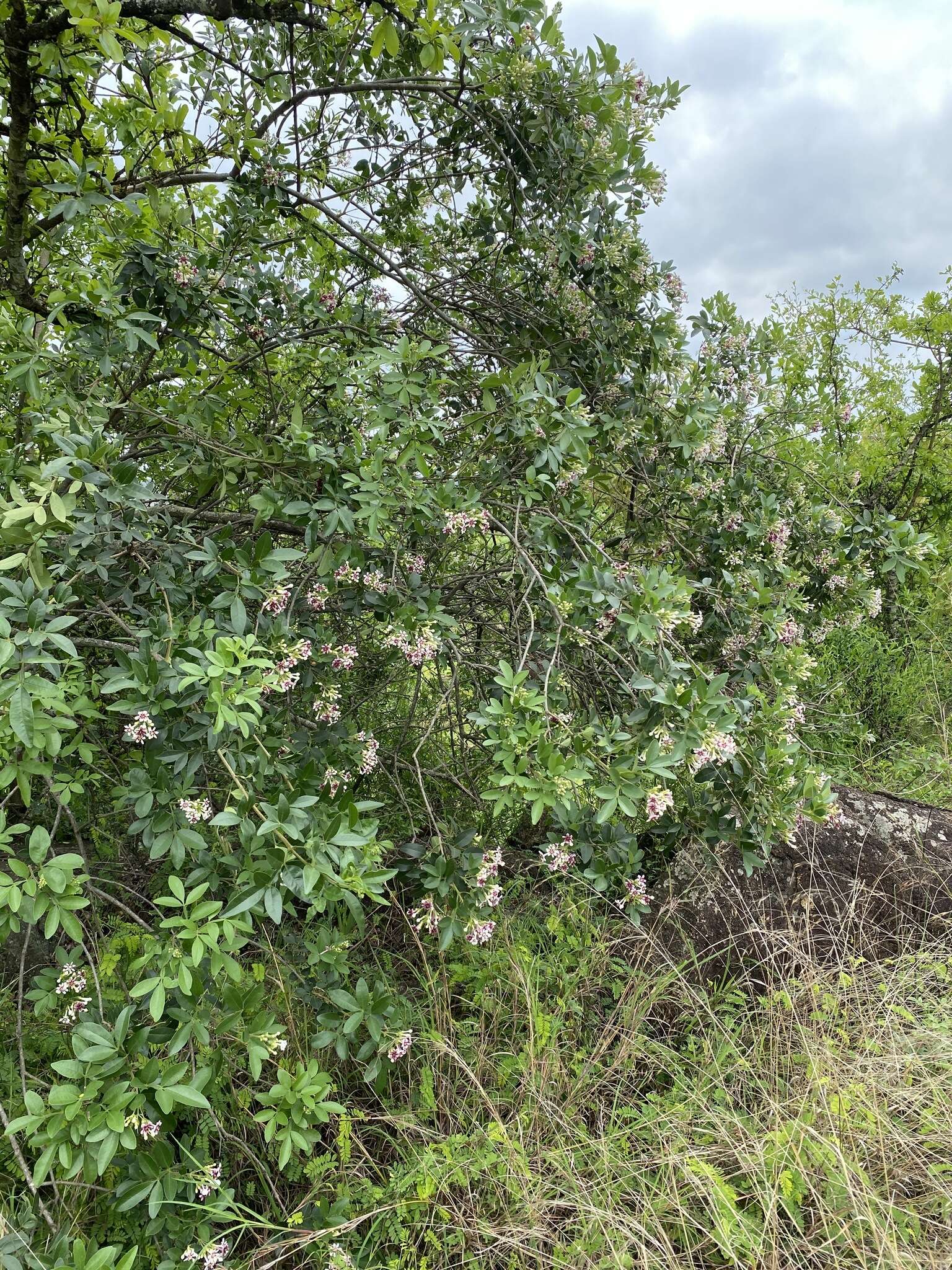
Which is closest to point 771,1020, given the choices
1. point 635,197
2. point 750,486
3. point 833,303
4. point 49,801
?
point 750,486

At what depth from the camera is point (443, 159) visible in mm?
2994

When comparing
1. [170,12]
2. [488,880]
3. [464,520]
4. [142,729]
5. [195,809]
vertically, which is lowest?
[488,880]

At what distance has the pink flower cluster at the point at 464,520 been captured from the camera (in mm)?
1912

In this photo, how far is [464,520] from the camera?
193 cm

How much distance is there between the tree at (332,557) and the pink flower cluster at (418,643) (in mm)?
12

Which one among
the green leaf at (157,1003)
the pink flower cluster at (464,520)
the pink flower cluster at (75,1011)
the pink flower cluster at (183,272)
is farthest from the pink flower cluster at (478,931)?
the pink flower cluster at (183,272)

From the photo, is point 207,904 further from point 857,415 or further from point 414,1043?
point 857,415

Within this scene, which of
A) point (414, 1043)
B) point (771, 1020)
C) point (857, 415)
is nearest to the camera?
point (414, 1043)

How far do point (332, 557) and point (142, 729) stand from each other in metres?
0.56

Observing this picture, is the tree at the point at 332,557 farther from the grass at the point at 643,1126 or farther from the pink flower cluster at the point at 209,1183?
the grass at the point at 643,1126

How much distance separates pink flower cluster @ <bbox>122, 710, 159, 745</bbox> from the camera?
5.10ft

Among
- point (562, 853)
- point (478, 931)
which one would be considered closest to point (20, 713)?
point (478, 931)

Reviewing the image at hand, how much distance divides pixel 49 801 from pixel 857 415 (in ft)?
20.1

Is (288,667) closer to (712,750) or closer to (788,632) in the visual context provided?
(712,750)
